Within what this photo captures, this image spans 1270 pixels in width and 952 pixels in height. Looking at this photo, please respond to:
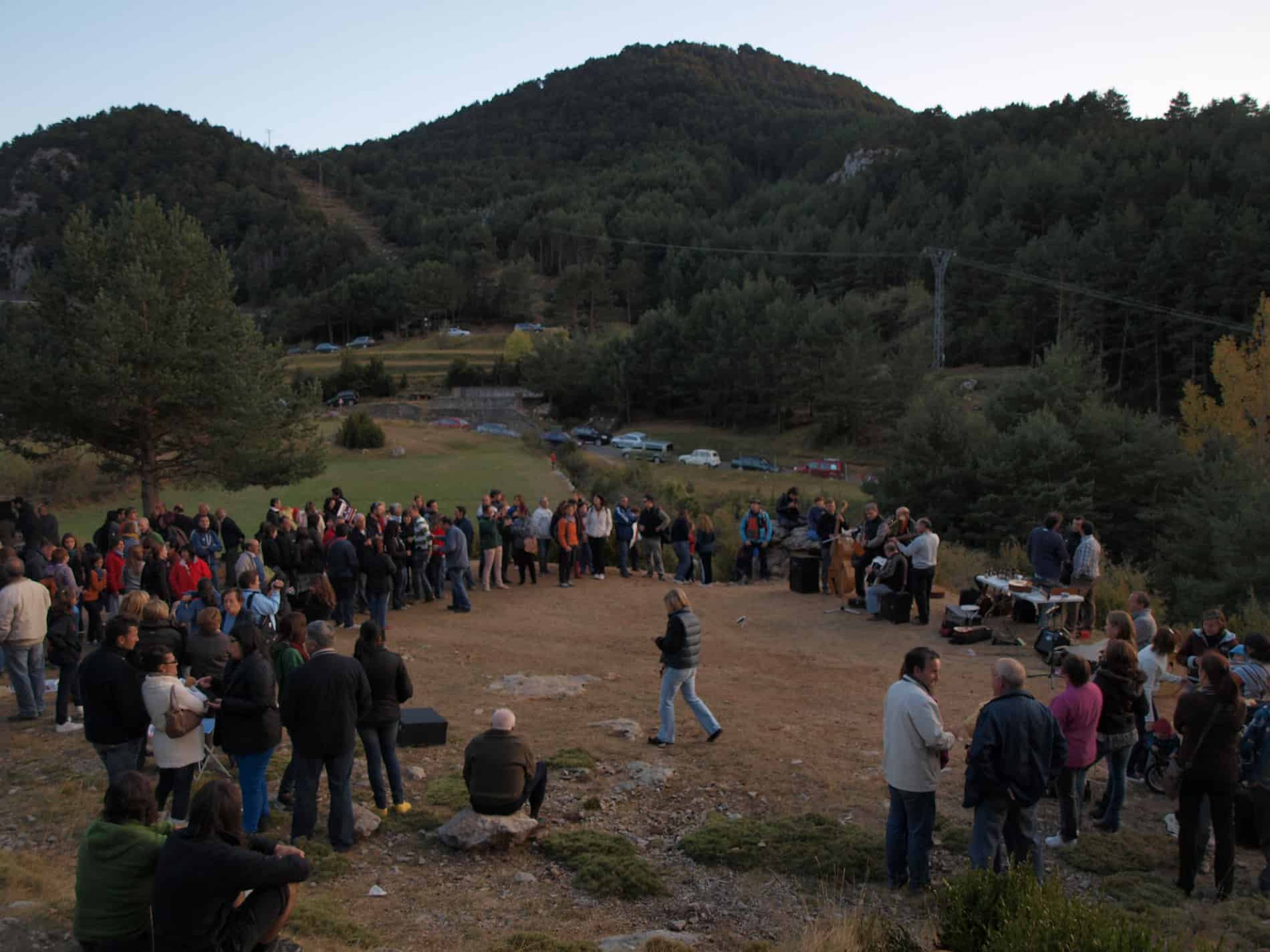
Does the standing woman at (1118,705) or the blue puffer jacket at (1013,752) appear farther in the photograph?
the standing woman at (1118,705)

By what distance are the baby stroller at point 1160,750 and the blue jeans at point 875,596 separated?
679 centimetres

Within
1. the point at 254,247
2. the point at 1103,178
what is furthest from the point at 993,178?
the point at 254,247

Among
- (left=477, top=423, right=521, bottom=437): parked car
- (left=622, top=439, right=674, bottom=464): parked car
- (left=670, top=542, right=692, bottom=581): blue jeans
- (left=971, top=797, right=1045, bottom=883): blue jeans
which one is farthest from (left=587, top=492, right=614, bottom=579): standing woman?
(left=477, top=423, right=521, bottom=437): parked car

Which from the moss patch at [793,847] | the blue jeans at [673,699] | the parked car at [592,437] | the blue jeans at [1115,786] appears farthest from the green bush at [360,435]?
the blue jeans at [1115,786]

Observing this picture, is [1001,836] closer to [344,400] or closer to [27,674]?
[27,674]

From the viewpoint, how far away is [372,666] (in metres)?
7.17

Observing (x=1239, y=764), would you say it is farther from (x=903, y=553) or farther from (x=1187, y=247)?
(x=1187, y=247)

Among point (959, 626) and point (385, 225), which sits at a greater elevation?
point (385, 225)

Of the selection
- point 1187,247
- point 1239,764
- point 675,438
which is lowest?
point 675,438

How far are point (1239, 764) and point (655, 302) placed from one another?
10922 centimetres

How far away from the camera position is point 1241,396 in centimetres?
4191

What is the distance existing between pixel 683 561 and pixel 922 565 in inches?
224

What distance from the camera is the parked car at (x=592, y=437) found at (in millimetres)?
68250

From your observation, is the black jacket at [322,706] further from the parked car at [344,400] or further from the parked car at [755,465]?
the parked car at [344,400]
